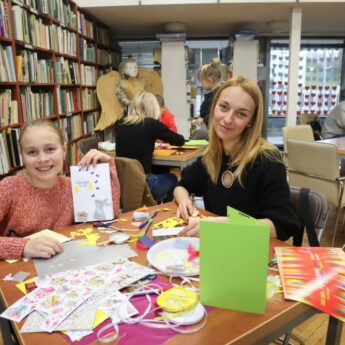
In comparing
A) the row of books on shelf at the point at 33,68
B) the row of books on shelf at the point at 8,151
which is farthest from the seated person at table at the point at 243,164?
the row of books on shelf at the point at 33,68

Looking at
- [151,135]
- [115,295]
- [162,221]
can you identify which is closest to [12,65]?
[151,135]

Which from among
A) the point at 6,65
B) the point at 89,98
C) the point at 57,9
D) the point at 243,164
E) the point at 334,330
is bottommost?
the point at 334,330

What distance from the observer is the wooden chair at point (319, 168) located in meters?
2.53

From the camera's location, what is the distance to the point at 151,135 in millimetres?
2881

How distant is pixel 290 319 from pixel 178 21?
5341mm

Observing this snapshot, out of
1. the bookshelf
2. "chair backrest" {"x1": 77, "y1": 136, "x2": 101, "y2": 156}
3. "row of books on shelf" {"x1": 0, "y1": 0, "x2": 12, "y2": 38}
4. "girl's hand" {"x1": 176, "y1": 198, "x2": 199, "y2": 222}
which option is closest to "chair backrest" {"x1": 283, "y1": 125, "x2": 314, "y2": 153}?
"chair backrest" {"x1": 77, "y1": 136, "x2": 101, "y2": 156}

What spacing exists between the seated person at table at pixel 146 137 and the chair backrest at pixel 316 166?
972mm

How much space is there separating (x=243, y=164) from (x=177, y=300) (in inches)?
28.3

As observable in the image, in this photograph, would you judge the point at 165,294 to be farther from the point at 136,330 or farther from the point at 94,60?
the point at 94,60

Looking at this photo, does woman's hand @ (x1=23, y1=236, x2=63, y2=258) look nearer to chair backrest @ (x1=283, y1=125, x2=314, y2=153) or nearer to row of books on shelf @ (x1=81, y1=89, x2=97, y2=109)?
chair backrest @ (x1=283, y1=125, x2=314, y2=153)

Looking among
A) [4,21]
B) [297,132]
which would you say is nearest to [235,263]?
[4,21]

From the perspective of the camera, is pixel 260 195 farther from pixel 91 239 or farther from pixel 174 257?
pixel 91 239

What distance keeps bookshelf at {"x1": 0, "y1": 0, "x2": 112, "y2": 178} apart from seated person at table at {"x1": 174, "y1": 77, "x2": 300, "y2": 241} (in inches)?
79.4

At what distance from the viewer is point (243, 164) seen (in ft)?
4.52
